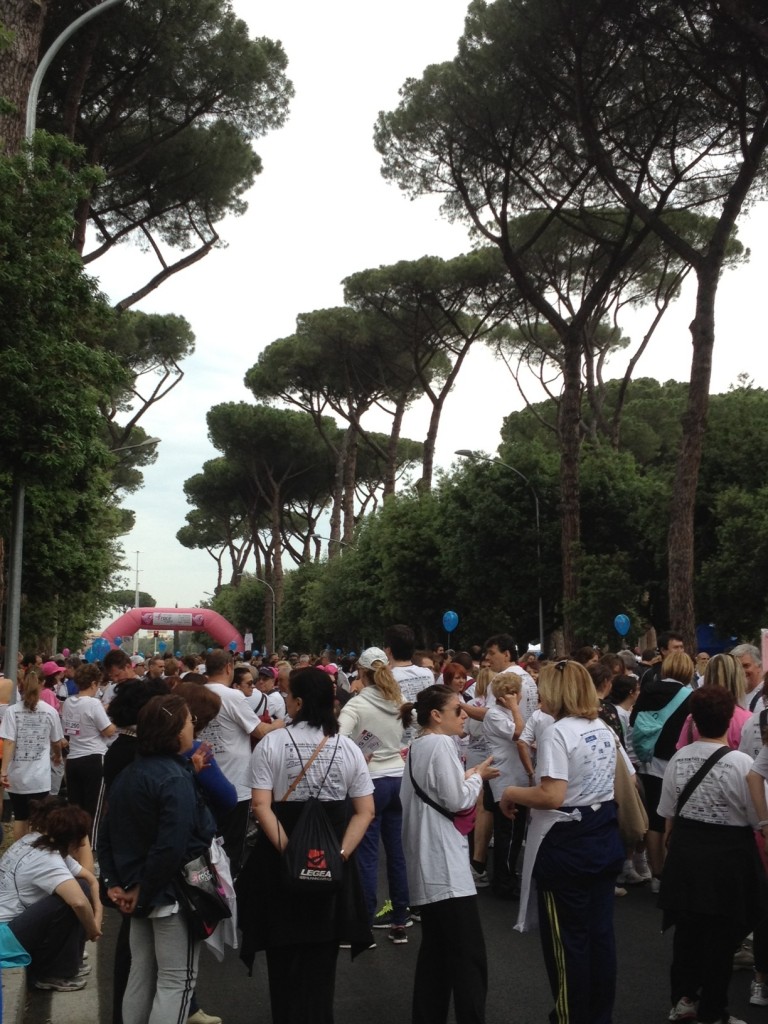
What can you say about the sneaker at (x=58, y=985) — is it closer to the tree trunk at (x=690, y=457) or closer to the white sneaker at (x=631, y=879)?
the white sneaker at (x=631, y=879)

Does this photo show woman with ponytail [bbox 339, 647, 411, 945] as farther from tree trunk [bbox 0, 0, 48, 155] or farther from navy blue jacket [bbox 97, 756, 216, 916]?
tree trunk [bbox 0, 0, 48, 155]

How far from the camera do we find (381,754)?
21.2 feet

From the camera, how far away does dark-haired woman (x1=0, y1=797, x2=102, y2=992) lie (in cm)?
489

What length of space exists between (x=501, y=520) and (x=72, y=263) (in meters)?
20.9

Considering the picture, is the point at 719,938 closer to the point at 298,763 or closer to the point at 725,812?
the point at 725,812

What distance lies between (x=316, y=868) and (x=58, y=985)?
2359 millimetres

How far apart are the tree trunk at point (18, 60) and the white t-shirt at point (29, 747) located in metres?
6.02

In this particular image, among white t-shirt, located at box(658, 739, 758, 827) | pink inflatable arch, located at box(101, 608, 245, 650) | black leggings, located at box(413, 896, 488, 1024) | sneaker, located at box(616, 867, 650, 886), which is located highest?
pink inflatable arch, located at box(101, 608, 245, 650)

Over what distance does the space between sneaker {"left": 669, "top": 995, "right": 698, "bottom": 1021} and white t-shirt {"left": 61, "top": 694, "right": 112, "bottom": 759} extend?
4.91 meters

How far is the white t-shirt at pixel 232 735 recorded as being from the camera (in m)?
6.52

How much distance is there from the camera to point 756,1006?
527 cm

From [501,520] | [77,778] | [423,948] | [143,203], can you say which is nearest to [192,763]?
[423,948]

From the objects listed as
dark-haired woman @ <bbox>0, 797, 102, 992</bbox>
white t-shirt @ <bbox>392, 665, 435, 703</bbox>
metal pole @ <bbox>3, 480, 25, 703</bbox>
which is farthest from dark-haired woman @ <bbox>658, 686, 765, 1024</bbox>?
metal pole @ <bbox>3, 480, 25, 703</bbox>

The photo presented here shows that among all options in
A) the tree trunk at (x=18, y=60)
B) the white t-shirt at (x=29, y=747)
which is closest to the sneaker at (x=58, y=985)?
the white t-shirt at (x=29, y=747)
